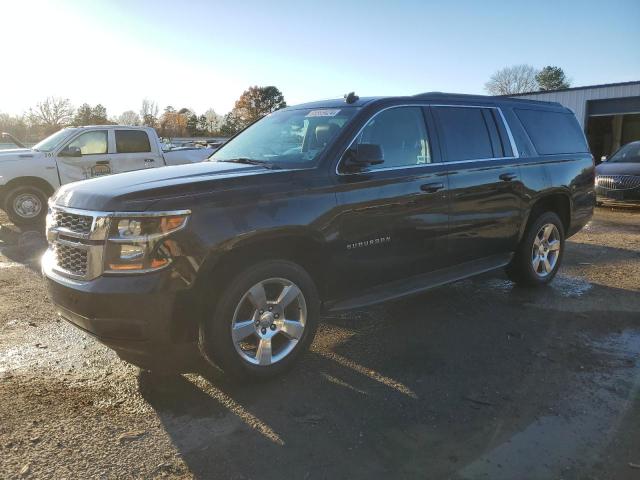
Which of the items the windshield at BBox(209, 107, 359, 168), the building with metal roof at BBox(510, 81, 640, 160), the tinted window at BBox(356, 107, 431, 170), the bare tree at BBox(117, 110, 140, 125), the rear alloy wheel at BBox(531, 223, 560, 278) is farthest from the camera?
the bare tree at BBox(117, 110, 140, 125)

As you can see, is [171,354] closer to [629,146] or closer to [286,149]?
[286,149]

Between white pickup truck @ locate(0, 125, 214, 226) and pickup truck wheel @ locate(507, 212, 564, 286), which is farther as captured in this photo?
white pickup truck @ locate(0, 125, 214, 226)

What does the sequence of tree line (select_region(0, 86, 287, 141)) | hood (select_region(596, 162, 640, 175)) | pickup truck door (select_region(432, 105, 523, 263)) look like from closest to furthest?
pickup truck door (select_region(432, 105, 523, 263)) → hood (select_region(596, 162, 640, 175)) → tree line (select_region(0, 86, 287, 141))

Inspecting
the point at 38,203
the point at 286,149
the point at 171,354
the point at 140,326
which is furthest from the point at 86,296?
the point at 38,203

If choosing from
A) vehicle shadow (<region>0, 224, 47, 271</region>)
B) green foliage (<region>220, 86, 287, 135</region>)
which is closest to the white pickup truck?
vehicle shadow (<region>0, 224, 47, 271</region>)

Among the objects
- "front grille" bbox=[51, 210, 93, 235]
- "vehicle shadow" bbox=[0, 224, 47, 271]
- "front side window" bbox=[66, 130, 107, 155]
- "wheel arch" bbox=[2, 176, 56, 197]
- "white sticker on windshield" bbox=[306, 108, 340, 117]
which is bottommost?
"vehicle shadow" bbox=[0, 224, 47, 271]

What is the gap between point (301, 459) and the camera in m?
2.80

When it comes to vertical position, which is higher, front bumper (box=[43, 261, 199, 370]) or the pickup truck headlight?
the pickup truck headlight

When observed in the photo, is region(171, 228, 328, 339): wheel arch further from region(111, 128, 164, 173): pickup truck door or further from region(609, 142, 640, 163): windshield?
region(609, 142, 640, 163): windshield

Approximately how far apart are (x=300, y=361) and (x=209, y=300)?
40.3 inches

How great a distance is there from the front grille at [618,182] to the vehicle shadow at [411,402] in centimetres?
934

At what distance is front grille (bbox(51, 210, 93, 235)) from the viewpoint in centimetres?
327

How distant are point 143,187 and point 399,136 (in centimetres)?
218

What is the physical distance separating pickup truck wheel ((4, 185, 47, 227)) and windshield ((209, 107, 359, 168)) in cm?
740
